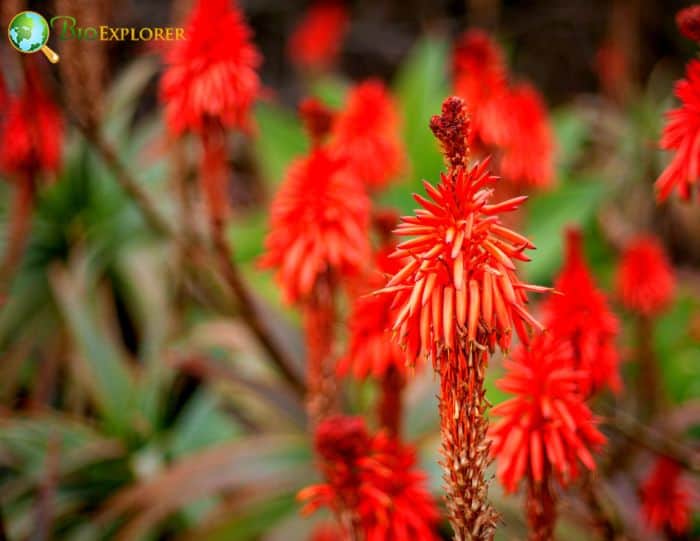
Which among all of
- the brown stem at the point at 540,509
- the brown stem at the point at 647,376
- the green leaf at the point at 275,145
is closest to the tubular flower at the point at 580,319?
the brown stem at the point at 540,509

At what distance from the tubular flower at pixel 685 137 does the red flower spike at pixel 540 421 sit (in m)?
0.22

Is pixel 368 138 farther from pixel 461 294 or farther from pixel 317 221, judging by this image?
pixel 461 294

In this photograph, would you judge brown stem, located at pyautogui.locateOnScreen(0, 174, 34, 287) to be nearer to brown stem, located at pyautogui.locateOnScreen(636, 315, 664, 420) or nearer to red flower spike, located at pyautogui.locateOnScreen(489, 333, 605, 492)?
red flower spike, located at pyautogui.locateOnScreen(489, 333, 605, 492)

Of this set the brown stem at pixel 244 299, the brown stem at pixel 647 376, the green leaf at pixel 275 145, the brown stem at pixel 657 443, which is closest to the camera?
the brown stem at pixel 657 443

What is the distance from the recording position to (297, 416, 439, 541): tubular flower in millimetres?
798

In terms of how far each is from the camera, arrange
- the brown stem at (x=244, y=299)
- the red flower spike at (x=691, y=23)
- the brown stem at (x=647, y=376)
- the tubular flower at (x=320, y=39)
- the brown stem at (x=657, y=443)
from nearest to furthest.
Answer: the red flower spike at (x=691, y=23)
the brown stem at (x=657, y=443)
the brown stem at (x=244, y=299)
the brown stem at (x=647, y=376)
the tubular flower at (x=320, y=39)

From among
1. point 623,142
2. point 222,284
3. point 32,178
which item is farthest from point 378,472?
point 623,142

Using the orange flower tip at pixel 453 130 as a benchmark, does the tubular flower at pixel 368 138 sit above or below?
above

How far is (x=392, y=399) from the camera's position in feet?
3.59

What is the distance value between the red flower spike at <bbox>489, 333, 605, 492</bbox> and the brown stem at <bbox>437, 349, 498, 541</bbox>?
10 centimetres

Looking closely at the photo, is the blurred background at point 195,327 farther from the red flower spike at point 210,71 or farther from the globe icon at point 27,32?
the red flower spike at point 210,71

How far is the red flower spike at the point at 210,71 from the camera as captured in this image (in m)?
1.20

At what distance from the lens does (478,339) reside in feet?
2.15

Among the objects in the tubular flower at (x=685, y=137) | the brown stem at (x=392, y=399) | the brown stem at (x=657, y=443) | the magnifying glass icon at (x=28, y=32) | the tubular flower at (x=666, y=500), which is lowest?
the tubular flower at (x=666, y=500)
